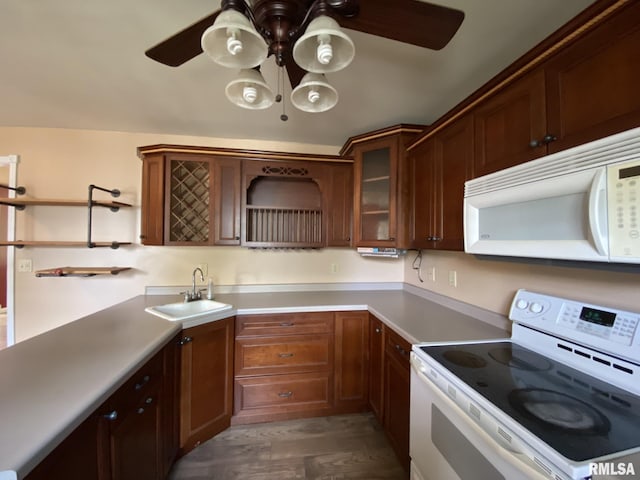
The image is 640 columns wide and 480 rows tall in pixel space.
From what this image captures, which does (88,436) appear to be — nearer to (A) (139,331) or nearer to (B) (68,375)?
(B) (68,375)

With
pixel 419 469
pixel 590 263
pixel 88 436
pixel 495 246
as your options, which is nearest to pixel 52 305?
pixel 88 436

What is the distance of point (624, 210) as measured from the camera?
0.71 meters

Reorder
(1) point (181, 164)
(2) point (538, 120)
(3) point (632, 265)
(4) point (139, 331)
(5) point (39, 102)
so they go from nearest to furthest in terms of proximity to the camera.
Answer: (3) point (632, 265)
(2) point (538, 120)
(4) point (139, 331)
(5) point (39, 102)
(1) point (181, 164)

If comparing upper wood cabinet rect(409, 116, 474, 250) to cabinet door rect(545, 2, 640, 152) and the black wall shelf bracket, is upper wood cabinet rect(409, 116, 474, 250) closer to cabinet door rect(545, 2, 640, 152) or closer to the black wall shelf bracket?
cabinet door rect(545, 2, 640, 152)

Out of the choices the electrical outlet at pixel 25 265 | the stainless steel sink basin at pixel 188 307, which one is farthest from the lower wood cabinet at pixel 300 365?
the electrical outlet at pixel 25 265

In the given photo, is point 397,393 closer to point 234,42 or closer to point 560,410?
point 560,410

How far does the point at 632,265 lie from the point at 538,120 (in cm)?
61

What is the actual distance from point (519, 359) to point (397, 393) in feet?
2.39

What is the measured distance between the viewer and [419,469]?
1.20m

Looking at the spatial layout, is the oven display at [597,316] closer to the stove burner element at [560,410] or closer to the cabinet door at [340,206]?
the stove burner element at [560,410]

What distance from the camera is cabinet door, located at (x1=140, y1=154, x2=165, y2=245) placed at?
2.10 m

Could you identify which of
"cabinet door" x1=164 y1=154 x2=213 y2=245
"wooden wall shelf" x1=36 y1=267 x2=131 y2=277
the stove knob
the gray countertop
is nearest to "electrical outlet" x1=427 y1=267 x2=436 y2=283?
the gray countertop

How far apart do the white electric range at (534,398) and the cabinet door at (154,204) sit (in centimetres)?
210

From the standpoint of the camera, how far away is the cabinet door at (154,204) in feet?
6.88
